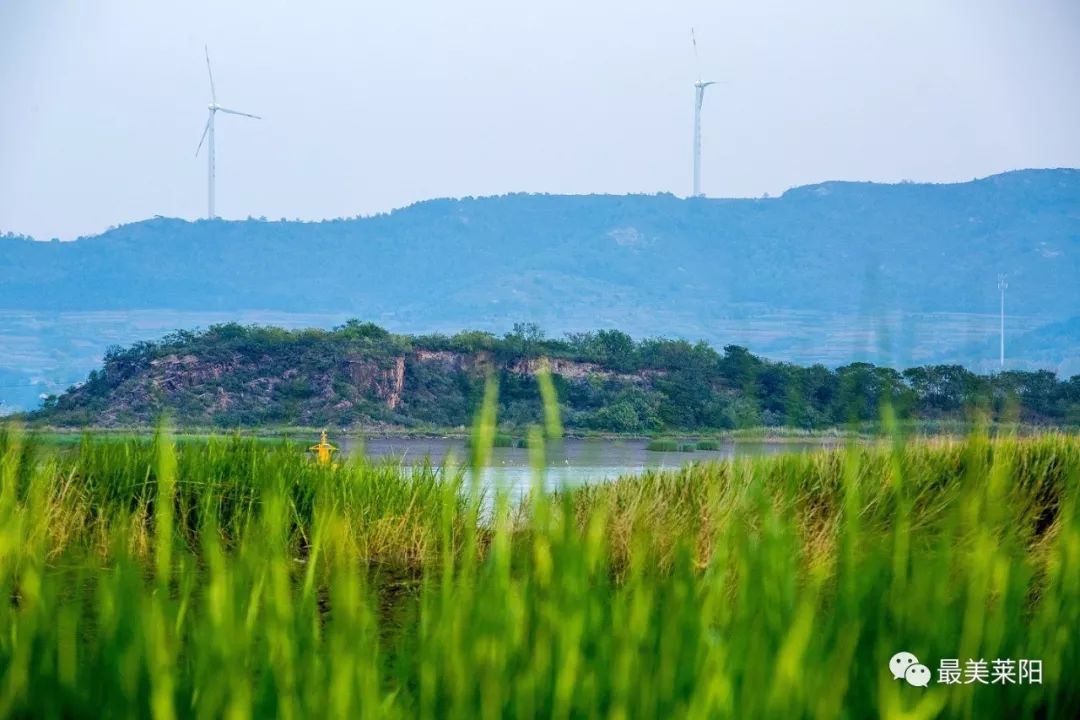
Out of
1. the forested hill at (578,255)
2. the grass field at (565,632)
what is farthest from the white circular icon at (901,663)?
the forested hill at (578,255)

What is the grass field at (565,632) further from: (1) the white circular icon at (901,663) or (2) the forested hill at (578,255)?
(2) the forested hill at (578,255)

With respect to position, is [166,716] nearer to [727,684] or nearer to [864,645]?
[727,684]

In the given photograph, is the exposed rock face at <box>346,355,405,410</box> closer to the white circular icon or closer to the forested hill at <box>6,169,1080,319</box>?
the forested hill at <box>6,169,1080,319</box>

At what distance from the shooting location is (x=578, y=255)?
153 meters

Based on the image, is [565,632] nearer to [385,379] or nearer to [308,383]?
[308,383]

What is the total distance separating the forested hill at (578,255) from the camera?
139250mm

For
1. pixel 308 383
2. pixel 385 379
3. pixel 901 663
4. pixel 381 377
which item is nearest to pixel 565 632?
pixel 901 663

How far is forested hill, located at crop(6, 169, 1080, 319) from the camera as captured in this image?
13925 cm

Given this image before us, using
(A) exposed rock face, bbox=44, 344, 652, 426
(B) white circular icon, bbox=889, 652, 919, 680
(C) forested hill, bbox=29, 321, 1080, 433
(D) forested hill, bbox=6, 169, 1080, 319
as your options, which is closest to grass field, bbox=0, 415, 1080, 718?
(B) white circular icon, bbox=889, 652, 919, 680

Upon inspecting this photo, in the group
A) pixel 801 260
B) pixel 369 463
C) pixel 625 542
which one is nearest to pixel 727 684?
pixel 625 542

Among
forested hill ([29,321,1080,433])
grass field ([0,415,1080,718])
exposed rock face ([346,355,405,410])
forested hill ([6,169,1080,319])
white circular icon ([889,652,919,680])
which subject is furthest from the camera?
forested hill ([6,169,1080,319])

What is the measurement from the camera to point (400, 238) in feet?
529

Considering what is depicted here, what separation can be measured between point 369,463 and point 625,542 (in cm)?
238

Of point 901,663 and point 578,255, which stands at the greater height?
point 578,255
